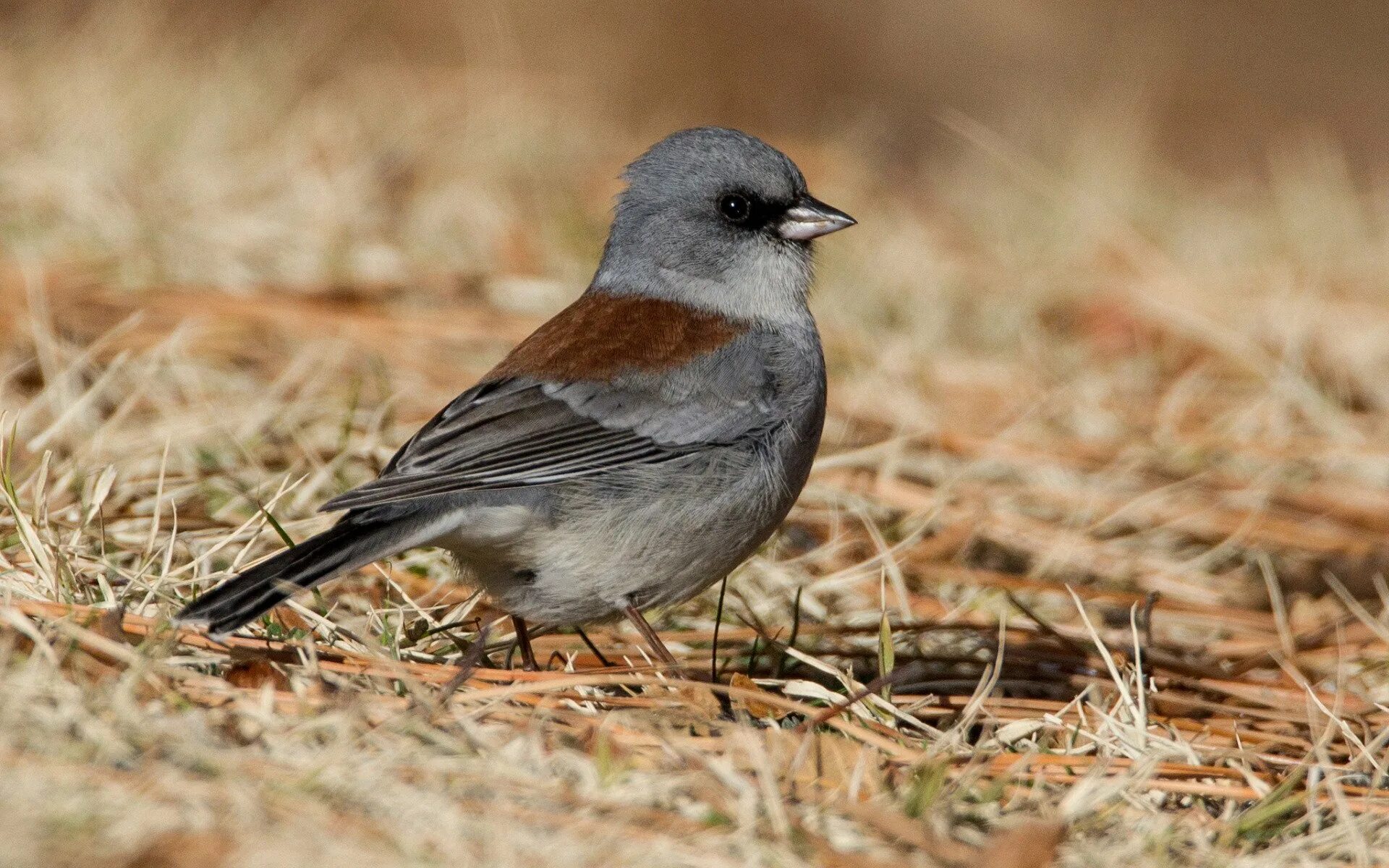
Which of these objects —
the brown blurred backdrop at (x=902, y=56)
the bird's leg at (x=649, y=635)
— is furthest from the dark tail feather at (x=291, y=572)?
the brown blurred backdrop at (x=902, y=56)

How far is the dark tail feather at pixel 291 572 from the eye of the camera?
236 centimetres

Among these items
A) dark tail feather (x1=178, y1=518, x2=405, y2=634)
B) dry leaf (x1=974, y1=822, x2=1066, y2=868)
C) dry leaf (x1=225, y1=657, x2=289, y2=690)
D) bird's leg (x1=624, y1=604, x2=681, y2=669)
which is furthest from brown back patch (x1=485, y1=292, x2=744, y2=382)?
dry leaf (x1=974, y1=822, x2=1066, y2=868)

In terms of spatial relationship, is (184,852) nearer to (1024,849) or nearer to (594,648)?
(1024,849)

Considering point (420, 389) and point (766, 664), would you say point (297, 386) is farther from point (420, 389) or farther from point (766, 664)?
point (766, 664)

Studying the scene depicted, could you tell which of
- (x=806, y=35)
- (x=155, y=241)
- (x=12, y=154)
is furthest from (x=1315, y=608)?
(x=806, y=35)

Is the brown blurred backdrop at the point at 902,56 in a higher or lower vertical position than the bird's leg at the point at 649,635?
higher

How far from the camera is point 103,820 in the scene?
1.86 metres

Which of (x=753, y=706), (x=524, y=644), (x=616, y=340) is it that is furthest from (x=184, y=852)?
(x=616, y=340)

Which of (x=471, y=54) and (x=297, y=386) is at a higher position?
(x=471, y=54)

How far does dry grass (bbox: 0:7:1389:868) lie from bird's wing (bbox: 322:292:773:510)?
360 millimetres

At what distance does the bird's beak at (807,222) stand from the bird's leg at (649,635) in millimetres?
1082

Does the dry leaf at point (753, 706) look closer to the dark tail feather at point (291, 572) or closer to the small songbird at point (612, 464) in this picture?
the small songbird at point (612, 464)

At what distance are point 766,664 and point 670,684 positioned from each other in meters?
0.65

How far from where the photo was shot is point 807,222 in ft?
11.6
